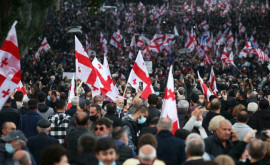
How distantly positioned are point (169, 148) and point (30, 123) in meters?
3.18

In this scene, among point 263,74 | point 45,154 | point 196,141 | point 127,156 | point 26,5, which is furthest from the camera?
point 26,5

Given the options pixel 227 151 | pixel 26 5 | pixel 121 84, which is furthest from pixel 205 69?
pixel 227 151

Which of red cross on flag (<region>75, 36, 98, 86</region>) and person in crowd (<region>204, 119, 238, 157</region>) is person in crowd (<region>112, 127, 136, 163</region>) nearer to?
person in crowd (<region>204, 119, 238, 157</region>)

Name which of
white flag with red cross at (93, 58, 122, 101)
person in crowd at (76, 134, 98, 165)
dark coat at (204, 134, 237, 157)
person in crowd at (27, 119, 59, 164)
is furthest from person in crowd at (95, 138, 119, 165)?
white flag with red cross at (93, 58, 122, 101)

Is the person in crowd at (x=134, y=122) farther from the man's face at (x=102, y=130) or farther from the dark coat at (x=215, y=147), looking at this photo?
the dark coat at (x=215, y=147)

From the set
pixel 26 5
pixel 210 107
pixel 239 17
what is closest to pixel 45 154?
pixel 210 107

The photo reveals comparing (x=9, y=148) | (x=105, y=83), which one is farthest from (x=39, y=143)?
(x=105, y=83)

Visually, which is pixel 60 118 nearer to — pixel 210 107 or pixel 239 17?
pixel 210 107

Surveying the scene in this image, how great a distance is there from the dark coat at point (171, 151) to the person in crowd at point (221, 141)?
0.48m

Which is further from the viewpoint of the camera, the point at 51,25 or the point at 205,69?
the point at 51,25

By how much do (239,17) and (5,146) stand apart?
159ft

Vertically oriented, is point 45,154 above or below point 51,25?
below

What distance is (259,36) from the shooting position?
146 feet

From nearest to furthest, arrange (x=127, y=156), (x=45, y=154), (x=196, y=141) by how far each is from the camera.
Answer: (x=45, y=154), (x=196, y=141), (x=127, y=156)
